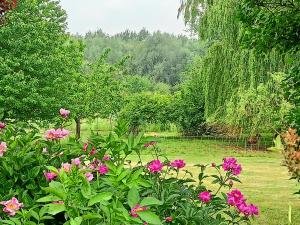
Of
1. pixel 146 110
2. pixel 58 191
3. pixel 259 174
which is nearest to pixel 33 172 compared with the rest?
pixel 58 191

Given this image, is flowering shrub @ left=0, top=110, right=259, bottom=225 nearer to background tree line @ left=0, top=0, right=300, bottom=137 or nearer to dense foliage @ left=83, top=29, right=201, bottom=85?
background tree line @ left=0, top=0, right=300, bottom=137

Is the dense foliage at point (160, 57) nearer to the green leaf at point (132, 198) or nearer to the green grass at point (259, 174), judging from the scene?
the green grass at point (259, 174)

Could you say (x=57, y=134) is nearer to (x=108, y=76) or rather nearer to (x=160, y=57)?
(x=108, y=76)

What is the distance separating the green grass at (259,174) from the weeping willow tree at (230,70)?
4.34ft

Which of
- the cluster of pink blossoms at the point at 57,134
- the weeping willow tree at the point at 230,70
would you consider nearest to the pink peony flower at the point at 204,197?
the cluster of pink blossoms at the point at 57,134

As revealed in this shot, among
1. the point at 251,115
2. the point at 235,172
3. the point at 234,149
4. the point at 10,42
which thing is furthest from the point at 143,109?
the point at 235,172

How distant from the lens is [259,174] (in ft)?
44.1

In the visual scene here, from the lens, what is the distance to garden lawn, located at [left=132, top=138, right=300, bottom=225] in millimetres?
8008

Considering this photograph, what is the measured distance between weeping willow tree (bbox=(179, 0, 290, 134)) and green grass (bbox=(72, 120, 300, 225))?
4.34 feet

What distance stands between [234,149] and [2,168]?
1871cm

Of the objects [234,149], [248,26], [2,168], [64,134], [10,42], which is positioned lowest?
[234,149]

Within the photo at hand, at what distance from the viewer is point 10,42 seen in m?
15.9

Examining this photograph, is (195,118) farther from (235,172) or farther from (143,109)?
(235,172)

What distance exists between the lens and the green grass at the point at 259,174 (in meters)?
8.01
